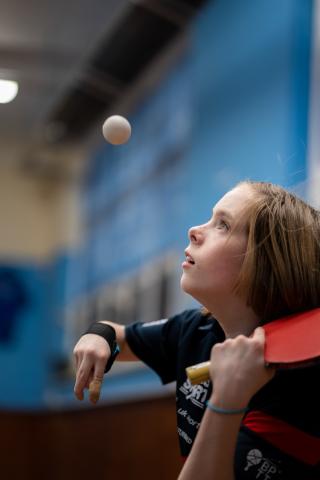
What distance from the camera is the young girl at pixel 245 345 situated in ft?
3.95

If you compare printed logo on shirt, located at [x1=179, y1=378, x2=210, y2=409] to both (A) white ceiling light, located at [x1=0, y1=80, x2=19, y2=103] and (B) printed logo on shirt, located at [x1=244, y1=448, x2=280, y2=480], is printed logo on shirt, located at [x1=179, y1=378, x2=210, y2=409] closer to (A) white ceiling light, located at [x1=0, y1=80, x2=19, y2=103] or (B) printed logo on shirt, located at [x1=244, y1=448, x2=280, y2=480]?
(B) printed logo on shirt, located at [x1=244, y1=448, x2=280, y2=480]

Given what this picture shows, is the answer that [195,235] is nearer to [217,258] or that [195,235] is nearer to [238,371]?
[217,258]

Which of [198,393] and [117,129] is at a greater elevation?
[117,129]

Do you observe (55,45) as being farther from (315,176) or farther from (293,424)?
(293,424)

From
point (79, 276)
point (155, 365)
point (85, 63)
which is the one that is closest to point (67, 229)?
A: point (79, 276)

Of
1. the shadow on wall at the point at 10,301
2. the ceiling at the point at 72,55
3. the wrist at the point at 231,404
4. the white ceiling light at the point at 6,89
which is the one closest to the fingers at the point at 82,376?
the wrist at the point at 231,404

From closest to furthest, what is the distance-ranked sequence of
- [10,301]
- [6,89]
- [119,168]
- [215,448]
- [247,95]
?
[215,448] → [6,89] → [247,95] → [119,168] → [10,301]

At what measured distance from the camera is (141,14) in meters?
4.85

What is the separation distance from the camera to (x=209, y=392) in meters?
1.47

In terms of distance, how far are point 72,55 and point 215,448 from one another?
4397mm

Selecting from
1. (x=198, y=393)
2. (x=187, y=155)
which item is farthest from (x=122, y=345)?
(x=187, y=155)

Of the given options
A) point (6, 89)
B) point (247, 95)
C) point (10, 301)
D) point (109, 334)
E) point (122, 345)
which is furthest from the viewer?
point (10, 301)

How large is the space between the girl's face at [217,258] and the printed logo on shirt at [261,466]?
0.28 m

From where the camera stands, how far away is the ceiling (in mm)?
4280
